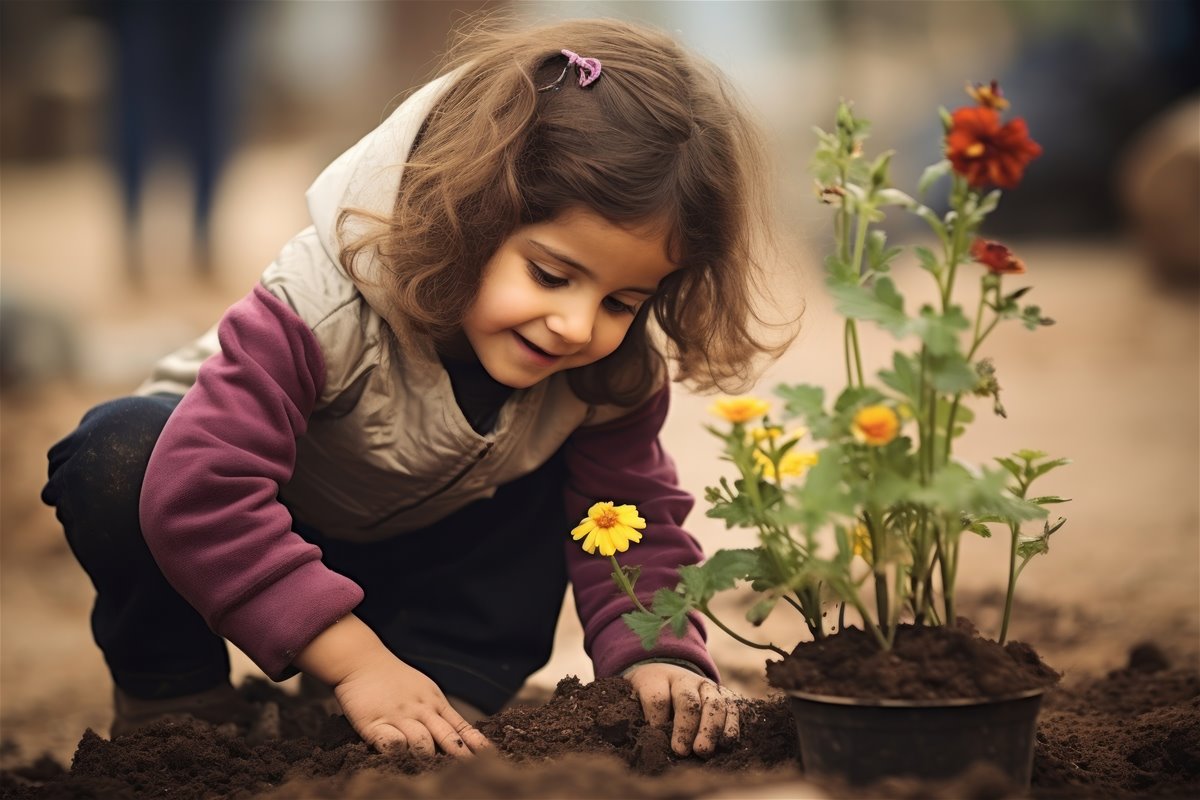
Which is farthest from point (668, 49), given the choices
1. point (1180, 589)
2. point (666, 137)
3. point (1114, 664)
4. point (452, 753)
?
point (1180, 589)

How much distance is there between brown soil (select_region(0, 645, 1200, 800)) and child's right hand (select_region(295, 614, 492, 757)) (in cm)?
4

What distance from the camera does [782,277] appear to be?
2328 mm

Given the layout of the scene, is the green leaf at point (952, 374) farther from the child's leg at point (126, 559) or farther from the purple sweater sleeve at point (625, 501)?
the child's leg at point (126, 559)

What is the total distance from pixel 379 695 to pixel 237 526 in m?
0.29

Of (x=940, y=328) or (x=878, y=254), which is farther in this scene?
(x=878, y=254)

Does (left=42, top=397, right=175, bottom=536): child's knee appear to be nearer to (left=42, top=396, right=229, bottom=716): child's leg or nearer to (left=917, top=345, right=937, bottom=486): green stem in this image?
(left=42, top=396, right=229, bottom=716): child's leg

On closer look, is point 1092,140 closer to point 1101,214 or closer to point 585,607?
point 1101,214

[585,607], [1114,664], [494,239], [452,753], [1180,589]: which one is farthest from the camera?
[1180,589]

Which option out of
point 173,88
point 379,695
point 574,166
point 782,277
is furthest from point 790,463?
point 173,88

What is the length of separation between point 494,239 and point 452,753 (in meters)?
0.71

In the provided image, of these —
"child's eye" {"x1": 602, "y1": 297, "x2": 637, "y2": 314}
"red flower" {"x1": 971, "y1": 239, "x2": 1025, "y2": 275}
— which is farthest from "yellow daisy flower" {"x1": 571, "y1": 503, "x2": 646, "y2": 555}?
"red flower" {"x1": 971, "y1": 239, "x2": 1025, "y2": 275}

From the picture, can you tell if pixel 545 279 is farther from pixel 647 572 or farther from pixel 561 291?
pixel 647 572

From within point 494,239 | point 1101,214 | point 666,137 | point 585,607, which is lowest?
point 585,607

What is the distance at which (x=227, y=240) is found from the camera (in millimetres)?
9547
